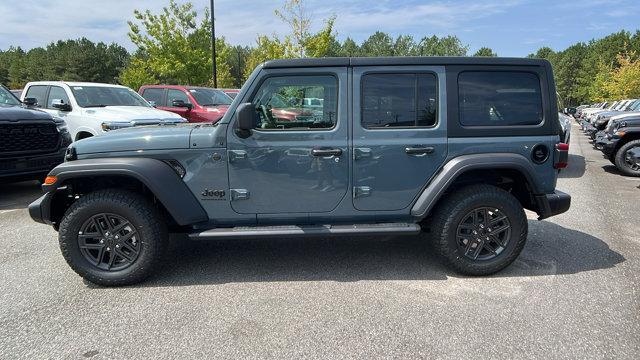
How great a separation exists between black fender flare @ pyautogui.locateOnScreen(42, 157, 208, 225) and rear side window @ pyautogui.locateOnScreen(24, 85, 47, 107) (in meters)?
6.46

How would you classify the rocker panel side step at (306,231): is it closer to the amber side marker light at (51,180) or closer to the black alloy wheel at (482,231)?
the black alloy wheel at (482,231)

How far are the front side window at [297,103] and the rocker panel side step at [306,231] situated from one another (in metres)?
0.85

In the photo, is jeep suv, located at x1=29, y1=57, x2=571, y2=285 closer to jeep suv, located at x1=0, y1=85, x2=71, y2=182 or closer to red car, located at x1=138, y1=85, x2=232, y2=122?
jeep suv, located at x1=0, y1=85, x2=71, y2=182

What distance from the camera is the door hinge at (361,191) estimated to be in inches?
144

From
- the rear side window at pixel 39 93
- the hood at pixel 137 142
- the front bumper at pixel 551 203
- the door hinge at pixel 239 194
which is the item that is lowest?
the front bumper at pixel 551 203

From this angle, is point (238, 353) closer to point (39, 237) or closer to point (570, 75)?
point (39, 237)

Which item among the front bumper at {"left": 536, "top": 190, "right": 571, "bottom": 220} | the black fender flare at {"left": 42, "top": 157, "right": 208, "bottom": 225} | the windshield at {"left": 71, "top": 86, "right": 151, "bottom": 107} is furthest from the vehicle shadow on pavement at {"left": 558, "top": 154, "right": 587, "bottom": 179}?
the windshield at {"left": 71, "top": 86, "right": 151, "bottom": 107}

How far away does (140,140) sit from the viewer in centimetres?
356

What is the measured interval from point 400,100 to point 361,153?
0.58m

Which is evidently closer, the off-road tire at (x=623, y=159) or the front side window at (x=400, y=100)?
the front side window at (x=400, y=100)

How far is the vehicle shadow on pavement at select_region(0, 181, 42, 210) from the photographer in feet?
21.3

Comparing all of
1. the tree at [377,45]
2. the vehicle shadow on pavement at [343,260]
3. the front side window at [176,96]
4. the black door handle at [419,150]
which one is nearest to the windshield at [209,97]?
the front side window at [176,96]

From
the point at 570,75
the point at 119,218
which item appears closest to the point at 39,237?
the point at 119,218

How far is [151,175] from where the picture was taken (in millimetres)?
3406
